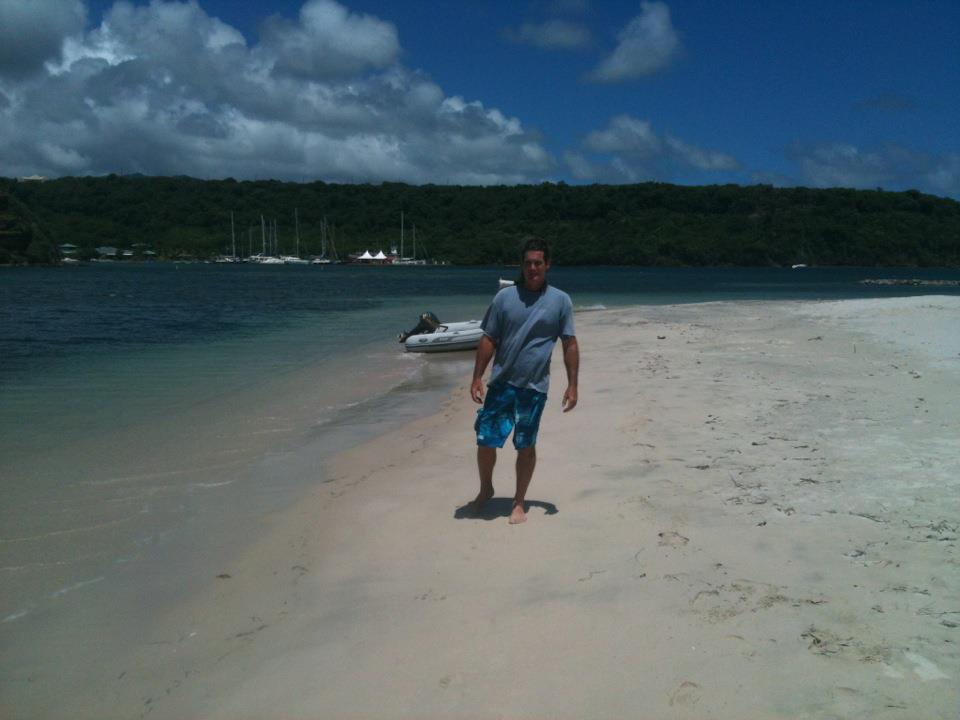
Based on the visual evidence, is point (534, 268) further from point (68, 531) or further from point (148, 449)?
point (148, 449)

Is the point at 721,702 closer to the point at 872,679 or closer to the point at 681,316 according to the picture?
the point at 872,679

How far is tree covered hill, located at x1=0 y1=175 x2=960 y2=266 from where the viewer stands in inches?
4651

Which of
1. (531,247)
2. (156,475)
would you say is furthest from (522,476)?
(156,475)

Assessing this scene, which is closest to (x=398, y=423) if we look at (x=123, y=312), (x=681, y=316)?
(x=681, y=316)

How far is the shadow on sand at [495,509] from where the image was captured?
525 cm

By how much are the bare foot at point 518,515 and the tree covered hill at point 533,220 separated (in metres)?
108

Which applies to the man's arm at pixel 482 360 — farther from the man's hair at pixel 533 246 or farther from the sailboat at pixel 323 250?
the sailboat at pixel 323 250

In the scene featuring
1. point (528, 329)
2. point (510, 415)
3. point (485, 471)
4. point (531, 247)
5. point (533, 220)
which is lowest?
point (485, 471)

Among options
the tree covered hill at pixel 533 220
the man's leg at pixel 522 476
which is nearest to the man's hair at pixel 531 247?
the man's leg at pixel 522 476

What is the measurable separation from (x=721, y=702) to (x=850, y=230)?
13116cm

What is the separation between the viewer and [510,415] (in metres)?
4.96

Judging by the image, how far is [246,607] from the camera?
4.28 m

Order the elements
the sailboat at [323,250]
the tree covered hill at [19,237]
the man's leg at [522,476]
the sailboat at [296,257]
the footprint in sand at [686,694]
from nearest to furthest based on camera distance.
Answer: the footprint in sand at [686,694] < the man's leg at [522,476] < the tree covered hill at [19,237] < the sailboat at [323,250] < the sailboat at [296,257]

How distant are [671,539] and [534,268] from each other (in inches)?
69.2
